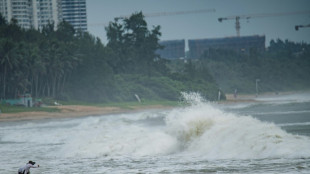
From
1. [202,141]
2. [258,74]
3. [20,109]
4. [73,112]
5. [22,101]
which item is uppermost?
[258,74]

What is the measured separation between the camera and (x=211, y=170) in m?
22.8

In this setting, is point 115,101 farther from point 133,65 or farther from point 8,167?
point 8,167

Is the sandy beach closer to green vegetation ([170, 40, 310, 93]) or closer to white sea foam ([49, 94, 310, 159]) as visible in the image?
white sea foam ([49, 94, 310, 159])

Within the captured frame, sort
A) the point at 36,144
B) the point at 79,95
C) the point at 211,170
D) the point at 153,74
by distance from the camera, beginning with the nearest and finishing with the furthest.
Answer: the point at 211,170, the point at 36,144, the point at 79,95, the point at 153,74

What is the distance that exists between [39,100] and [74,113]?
17.5ft

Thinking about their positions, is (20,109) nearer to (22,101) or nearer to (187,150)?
(22,101)

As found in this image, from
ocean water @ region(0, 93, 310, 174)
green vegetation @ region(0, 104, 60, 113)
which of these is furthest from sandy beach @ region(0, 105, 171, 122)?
ocean water @ region(0, 93, 310, 174)

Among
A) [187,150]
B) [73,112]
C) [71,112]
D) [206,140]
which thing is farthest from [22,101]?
[206,140]

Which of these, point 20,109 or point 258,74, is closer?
point 20,109

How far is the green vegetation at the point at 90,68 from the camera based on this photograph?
3403 inches

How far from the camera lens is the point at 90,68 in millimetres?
101312

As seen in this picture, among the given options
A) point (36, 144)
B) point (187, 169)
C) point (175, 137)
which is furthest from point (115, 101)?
point (187, 169)

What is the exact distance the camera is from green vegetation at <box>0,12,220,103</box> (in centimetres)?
8644

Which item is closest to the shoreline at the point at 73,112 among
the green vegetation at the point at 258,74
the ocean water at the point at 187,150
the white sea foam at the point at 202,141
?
the ocean water at the point at 187,150
